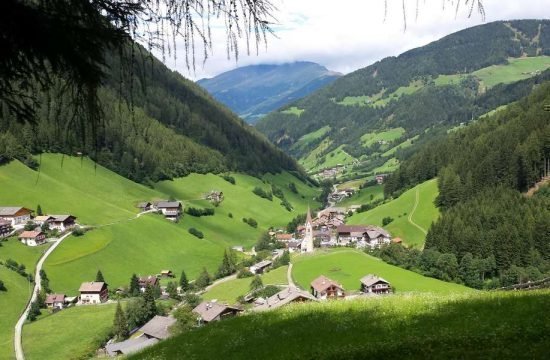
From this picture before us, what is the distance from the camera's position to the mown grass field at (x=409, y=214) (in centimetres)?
13100

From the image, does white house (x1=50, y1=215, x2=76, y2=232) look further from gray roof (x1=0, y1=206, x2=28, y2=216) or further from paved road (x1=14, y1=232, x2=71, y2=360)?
gray roof (x1=0, y1=206, x2=28, y2=216)

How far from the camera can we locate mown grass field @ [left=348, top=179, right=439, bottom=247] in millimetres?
131000

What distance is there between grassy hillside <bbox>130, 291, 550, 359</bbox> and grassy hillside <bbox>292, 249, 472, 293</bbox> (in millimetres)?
67871

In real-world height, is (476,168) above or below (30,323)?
Result: above

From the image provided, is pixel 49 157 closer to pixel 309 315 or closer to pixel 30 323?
pixel 30 323

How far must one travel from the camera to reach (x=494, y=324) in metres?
13.8

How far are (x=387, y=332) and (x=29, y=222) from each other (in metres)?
121

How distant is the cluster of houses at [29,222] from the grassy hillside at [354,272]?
6045 centimetres

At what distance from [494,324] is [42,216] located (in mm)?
126842

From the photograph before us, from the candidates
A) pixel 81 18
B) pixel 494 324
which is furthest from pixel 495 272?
pixel 81 18

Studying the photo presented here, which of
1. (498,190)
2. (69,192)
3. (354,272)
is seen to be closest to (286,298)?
(354,272)

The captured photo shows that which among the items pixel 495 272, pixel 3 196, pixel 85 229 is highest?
pixel 3 196

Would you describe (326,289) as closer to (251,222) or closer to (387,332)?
(387,332)

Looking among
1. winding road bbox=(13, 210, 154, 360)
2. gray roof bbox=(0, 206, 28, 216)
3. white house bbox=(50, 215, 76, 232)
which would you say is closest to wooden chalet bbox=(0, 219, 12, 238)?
gray roof bbox=(0, 206, 28, 216)
